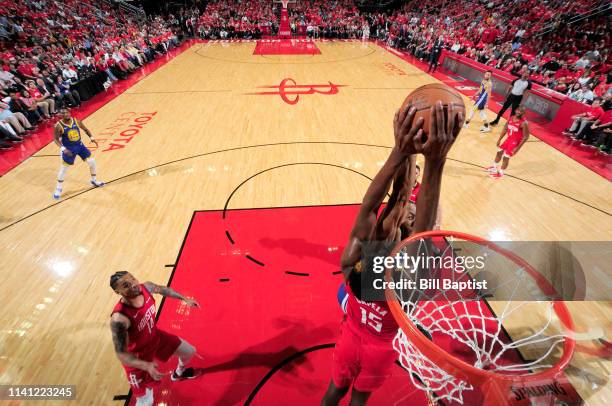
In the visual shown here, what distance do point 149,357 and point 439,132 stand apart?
3.02 metres

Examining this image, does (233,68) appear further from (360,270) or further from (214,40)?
(360,270)

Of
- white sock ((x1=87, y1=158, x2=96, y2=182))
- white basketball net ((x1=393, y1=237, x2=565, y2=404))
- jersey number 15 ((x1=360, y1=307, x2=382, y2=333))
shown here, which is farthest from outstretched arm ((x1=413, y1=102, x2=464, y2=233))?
white sock ((x1=87, y1=158, x2=96, y2=182))

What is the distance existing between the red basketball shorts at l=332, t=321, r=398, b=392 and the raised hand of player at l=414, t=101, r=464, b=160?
1.36 meters

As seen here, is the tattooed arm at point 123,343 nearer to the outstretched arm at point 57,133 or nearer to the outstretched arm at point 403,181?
the outstretched arm at point 403,181

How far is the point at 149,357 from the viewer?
2916 millimetres

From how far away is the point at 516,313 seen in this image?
4117 millimetres

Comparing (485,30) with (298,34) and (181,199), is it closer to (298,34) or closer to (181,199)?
(298,34)

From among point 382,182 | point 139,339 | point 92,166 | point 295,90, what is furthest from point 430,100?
point 295,90

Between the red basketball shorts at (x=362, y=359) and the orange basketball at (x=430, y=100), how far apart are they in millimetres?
1473

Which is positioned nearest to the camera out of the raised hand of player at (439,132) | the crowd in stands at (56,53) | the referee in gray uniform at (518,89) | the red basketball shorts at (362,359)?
the raised hand of player at (439,132)

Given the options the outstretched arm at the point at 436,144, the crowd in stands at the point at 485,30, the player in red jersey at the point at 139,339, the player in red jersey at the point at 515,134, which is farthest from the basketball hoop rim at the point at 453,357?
the crowd in stands at the point at 485,30

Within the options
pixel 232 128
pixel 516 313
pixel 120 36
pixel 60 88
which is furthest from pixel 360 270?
pixel 120 36

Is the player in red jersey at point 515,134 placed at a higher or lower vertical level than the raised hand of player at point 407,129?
lower

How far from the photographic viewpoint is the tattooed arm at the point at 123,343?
2574 mm
